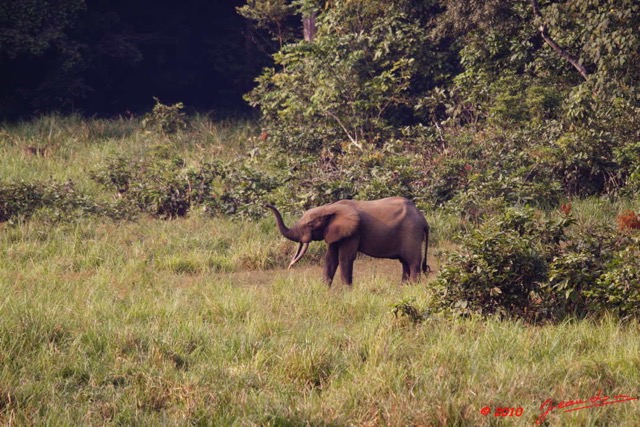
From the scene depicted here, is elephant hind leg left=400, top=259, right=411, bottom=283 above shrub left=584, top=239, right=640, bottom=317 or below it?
below

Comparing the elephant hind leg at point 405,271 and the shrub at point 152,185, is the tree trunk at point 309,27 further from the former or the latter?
the elephant hind leg at point 405,271

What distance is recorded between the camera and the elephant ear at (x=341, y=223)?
9258 mm

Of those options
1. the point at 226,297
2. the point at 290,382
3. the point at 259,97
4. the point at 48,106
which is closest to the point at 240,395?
the point at 290,382

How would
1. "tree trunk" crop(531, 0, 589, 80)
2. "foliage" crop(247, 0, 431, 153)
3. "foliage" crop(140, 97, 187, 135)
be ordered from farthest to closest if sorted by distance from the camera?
"foliage" crop(140, 97, 187, 135) → "foliage" crop(247, 0, 431, 153) → "tree trunk" crop(531, 0, 589, 80)

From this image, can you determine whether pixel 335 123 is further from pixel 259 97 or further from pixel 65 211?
pixel 65 211

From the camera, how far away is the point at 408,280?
374 inches

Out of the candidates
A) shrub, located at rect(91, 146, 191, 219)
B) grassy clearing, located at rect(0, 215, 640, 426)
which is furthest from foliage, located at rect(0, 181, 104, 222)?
grassy clearing, located at rect(0, 215, 640, 426)

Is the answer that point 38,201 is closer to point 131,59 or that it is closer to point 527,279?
point 527,279

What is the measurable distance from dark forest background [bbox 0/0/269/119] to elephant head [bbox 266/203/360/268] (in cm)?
1125

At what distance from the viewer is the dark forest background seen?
1978 centimetres

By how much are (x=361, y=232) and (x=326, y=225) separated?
14.8 inches

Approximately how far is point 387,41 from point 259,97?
3914mm

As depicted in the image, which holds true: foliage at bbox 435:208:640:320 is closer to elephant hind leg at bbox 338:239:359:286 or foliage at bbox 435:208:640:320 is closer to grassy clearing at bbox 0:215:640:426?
grassy clearing at bbox 0:215:640:426
